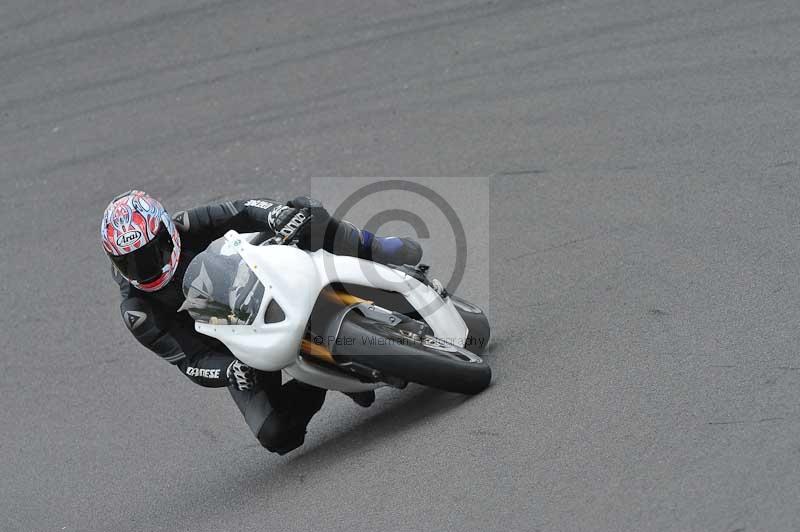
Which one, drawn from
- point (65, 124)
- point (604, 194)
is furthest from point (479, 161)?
point (65, 124)

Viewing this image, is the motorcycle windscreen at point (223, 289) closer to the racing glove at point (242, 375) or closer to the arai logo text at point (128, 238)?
the racing glove at point (242, 375)

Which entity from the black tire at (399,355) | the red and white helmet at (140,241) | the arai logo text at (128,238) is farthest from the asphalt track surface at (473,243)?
the arai logo text at (128,238)

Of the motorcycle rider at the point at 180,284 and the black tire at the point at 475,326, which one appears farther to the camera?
the black tire at the point at 475,326

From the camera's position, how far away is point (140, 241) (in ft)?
17.9

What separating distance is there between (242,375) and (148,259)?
0.77m

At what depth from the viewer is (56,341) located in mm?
7902

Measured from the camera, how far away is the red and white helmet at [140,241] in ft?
17.8

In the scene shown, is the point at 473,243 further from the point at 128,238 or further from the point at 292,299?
the point at 128,238

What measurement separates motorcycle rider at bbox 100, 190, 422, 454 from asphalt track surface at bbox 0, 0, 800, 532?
314 mm

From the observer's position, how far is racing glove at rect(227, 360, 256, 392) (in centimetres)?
536

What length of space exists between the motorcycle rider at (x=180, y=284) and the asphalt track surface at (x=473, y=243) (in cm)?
31

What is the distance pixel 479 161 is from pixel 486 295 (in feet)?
6.03

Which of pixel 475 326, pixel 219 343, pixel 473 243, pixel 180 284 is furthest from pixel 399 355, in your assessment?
pixel 473 243
